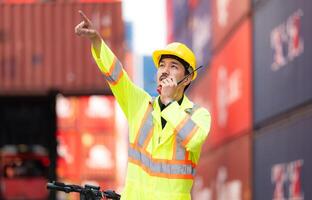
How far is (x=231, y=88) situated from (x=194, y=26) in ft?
20.3

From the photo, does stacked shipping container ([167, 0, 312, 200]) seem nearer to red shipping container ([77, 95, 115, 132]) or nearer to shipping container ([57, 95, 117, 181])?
shipping container ([57, 95, 117, 181])

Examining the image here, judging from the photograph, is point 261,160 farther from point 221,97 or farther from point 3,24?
point 3,24

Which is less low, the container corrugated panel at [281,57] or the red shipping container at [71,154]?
the red shipping container at [71,154]

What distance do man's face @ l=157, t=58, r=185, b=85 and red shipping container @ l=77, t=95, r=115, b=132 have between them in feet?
151

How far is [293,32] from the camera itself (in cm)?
1055

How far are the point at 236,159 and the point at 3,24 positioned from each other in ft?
24.4

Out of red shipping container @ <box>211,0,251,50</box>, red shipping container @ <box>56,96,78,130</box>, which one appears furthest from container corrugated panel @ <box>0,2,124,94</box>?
red shipping container @ <box>56,96,78,130</box>

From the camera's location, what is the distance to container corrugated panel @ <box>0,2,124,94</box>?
20078mm

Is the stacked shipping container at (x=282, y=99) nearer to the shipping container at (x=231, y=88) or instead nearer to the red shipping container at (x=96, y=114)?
the shipping container at (x=231, y=88)

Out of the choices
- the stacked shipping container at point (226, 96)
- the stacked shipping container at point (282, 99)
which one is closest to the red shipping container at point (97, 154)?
the stacked shipping container at point (226, 96)

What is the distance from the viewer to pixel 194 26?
2219cm

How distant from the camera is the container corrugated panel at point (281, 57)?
9.96m

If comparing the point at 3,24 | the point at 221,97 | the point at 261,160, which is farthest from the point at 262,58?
the point at 3,24

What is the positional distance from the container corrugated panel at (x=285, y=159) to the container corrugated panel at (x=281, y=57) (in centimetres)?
20
